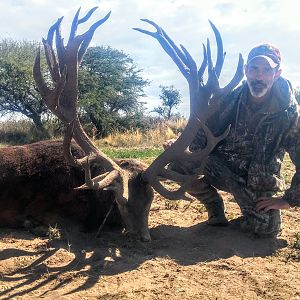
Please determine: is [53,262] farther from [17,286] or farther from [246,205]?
[246,205]

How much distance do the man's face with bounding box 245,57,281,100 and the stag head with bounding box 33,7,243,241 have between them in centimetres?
25

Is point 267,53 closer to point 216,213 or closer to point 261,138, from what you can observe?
point 261,138

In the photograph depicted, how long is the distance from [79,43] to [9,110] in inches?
990

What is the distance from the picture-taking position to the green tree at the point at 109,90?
28.0 m

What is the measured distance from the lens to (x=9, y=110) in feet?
94.8

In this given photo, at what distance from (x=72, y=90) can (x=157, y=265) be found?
2.09m

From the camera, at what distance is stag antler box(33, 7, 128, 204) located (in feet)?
15.8

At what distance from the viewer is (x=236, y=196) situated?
18.1 ft

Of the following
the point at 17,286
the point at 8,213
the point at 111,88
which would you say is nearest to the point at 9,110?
the point at 111,88

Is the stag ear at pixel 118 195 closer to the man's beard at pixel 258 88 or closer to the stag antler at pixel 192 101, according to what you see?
the stag antler at pixel 192 101

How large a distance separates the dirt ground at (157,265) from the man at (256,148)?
0.28 metres

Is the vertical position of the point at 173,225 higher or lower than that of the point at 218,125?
lower

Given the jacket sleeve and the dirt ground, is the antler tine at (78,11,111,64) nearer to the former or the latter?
the dirt ground

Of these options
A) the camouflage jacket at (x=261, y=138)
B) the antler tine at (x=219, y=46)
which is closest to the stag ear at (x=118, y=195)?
the camouflage jacket at (x=261, y=138)
